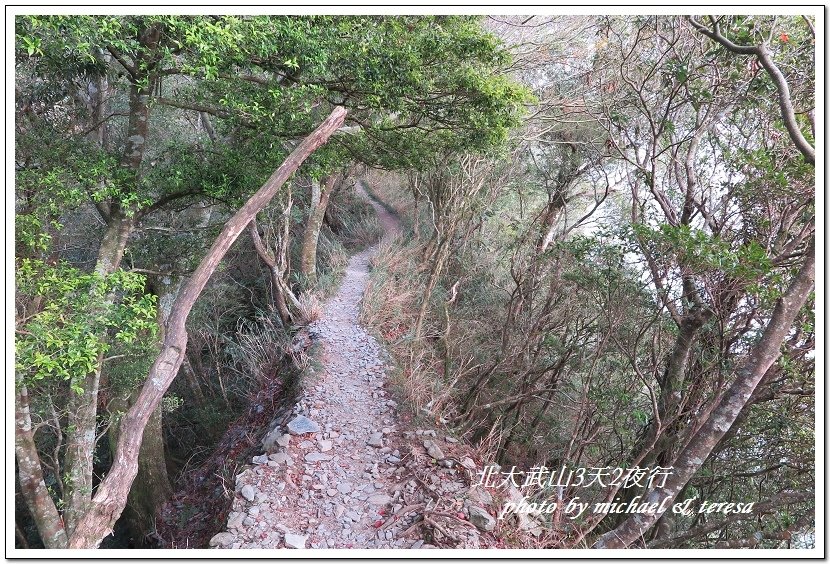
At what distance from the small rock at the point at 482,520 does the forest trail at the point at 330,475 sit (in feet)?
1.59

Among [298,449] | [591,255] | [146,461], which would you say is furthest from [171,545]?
[591,255]

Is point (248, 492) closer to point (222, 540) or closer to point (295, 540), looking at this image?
point (222, 540)

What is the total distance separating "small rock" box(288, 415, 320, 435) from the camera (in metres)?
4.74

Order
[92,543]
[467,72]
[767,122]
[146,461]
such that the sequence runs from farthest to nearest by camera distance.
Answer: [146,461], [467,72], [767,122], [92,543]

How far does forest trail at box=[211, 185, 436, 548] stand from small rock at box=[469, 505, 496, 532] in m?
0.48

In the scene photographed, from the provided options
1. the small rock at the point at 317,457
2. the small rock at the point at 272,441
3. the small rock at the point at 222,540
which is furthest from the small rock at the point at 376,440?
the small rock at the point at 222,540

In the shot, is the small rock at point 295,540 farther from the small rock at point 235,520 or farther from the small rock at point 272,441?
the small rock at point 272,441

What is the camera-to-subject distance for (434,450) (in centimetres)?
442

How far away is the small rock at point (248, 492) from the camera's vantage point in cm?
393

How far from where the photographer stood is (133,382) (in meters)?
5.21

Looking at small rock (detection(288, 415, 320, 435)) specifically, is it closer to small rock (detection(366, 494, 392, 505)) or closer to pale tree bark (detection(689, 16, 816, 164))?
small rock (detection(366, 494, 392, 505))

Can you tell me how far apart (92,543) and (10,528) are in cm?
53

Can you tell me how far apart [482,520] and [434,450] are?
102cm
